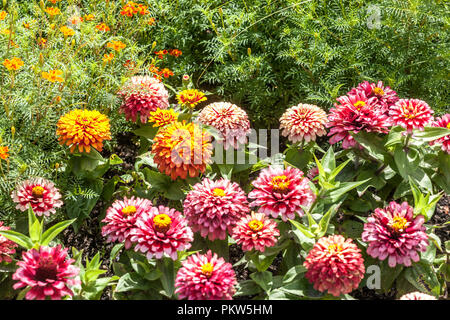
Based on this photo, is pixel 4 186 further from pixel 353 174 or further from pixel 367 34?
pixel 367 34

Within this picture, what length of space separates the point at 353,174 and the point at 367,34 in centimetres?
72

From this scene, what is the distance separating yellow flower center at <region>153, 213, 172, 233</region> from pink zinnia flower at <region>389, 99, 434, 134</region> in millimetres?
851

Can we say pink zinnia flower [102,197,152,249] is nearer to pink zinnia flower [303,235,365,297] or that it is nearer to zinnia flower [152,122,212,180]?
zinnia flower [152,122,212,180]

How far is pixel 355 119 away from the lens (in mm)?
1887

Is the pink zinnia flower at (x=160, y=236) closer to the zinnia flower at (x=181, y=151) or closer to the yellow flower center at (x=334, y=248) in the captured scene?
the zinnia flower at (x=181, y=151)

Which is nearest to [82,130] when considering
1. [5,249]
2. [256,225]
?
[5,249]

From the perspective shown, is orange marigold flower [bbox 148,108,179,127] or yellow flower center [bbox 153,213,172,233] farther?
orange marigold flower [bbox 148,108,179,127]

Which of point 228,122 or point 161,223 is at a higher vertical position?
point 228,122

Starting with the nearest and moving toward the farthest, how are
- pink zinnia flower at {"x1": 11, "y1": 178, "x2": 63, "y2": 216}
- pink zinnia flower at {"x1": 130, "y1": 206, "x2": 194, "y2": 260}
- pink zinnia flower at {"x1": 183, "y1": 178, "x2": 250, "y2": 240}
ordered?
pink zinnia flower at {"x1": 130, "y1": 206, "x2": 194, "y2": 260} → pink zinnia flower at {"x1": 183, "y1": 178, "x2": 250, "y2": 240} → pink zinnia flower at {"x1": 11, "y1": 178, "x2": 63, "y2": 216}

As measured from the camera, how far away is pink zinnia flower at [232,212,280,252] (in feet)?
5.27

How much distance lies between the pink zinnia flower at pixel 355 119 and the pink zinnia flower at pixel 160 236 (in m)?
0.64

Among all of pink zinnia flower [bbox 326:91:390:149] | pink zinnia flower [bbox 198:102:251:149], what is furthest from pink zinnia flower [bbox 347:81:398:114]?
pink zinnia flower [bbox 198:102:251:149]

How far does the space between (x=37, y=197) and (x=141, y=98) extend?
1.84 feet

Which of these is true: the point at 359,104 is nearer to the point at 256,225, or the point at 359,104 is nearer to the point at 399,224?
the point at 399,224
